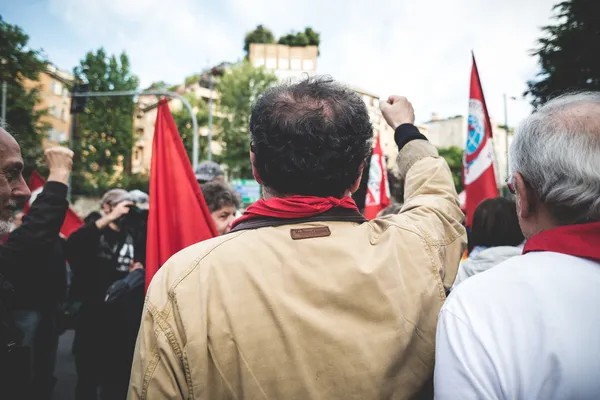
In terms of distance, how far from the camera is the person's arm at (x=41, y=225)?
2.44 m

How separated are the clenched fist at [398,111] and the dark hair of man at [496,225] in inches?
56.1

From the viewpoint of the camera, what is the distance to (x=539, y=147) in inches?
49.2

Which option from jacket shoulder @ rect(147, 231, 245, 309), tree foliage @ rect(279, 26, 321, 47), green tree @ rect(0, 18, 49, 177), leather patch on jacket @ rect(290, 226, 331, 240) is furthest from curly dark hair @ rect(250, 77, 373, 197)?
tree foliage @ rect(279, 26, 321, 47)

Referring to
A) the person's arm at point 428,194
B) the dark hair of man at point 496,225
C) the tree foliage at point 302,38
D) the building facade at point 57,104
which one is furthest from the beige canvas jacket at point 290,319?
the tree foliage at point 302,38

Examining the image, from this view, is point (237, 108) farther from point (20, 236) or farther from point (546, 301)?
point (546, 301)

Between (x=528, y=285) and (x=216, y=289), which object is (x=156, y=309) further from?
(x=528, y=285)

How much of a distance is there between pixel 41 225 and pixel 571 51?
477 inches

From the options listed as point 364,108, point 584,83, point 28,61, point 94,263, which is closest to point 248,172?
point 28,61

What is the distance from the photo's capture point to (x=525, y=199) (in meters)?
1.29

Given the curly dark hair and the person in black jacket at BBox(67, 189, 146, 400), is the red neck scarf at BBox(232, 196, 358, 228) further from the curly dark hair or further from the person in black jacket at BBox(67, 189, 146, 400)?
the person in black jacket at BBox(67, 189, 146, 400)

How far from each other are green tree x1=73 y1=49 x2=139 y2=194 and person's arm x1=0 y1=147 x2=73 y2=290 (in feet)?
111

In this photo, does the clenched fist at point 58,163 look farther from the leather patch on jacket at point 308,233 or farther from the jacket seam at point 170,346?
the leather patch on jacket at point 308,233

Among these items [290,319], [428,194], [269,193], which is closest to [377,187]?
[428,194]

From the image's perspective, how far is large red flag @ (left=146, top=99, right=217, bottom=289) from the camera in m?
2.61
